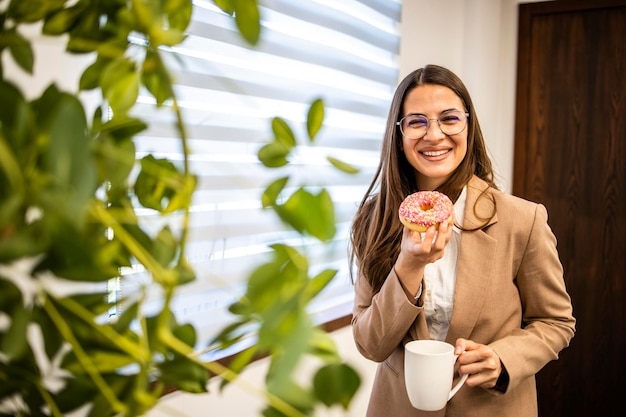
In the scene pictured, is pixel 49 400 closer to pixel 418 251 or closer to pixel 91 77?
pixel 91 77

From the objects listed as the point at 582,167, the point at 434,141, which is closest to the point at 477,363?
the point at 434,141

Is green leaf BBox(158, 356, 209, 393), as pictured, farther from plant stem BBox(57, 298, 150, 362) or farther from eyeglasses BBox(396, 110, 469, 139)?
eyeglasses BBox(396, 110, 469, 139)

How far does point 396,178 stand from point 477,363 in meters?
0.52

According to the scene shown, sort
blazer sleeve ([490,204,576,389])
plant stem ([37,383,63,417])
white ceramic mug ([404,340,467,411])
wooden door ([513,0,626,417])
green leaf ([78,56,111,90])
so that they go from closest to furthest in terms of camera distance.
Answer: plant stem ([37,383,63,417]) < green leaf ([78,56,111,90]) < white ceramic mug ([404,340,467,411]) < blazer sleeve ([490,204,576,389]) < wooden door ([513,0,626,417])

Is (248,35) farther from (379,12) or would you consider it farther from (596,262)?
(596,262)

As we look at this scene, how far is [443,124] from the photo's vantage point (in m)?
1.51

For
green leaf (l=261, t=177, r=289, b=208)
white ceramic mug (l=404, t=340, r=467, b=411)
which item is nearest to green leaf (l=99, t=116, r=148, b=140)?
green leaf (l=261, t=177, r=289, b=208)

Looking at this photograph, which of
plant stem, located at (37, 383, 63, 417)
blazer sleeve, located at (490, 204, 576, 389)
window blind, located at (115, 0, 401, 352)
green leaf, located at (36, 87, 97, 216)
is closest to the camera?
green leaf, located at (36, 87, 97, 216)

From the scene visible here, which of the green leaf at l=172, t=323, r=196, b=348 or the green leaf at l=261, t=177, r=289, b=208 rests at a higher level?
the green leaf at l=261, t=177, r=289, b=208

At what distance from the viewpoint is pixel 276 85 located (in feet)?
7.13

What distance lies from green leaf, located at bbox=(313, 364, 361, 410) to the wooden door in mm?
3205

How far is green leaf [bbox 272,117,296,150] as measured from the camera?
44 cm

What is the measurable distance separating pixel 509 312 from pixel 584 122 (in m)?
2.12

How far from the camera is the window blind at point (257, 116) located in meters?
1.83
